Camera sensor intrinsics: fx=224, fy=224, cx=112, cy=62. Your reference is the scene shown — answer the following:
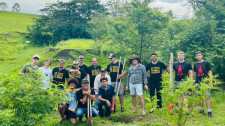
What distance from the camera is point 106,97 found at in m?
6.80

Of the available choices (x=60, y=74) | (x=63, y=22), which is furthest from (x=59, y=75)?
(x=63, y=22)

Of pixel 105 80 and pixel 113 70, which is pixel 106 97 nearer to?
pixel 105 80

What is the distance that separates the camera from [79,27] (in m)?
28.0

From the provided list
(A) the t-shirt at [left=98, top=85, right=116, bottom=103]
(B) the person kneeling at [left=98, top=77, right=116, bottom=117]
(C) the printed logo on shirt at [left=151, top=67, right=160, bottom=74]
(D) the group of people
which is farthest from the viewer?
(C) the printed logo on shirt at [left=151, top=67, right=160, bottom=74]

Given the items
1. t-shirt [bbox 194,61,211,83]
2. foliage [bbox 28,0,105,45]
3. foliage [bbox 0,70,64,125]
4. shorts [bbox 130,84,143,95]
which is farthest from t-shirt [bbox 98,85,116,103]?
foliage [bbox 28,0,105,45]

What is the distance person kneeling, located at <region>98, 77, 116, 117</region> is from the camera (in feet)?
21.9

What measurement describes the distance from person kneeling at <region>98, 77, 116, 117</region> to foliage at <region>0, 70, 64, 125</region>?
2.65 metres

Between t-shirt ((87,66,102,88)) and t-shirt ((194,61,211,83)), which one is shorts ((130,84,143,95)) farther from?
t-shirt ((194,61,211,83))

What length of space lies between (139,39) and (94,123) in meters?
5.76

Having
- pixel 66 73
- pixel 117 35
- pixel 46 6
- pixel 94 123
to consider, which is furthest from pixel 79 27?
pixel 94 123

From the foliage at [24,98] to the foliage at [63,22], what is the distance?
20.7 meters

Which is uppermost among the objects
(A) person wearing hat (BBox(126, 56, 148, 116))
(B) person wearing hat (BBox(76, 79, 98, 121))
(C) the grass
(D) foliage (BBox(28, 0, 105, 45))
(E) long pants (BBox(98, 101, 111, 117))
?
(D) foliage (BBox(28, 0, 105, 45))

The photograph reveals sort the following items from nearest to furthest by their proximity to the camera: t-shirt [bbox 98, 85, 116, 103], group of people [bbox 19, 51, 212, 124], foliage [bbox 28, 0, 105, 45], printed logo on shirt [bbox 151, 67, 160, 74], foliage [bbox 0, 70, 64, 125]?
1. foliage [bbox 0, 70, 64, 125]
2. group of people [bbox 19, 51, 212, 124]
3. t-shirt [bbox 98, 85, 116, 103]
4. printed logo on shirt [bbox 151, 67, 160, 74]
5. foliage [bbox 28, 0, 105, 45]

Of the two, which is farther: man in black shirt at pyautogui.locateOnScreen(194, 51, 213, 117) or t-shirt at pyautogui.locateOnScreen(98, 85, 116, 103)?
t-shirt at pyautogui.locateOnScreen(98, 85, 116, 103)
